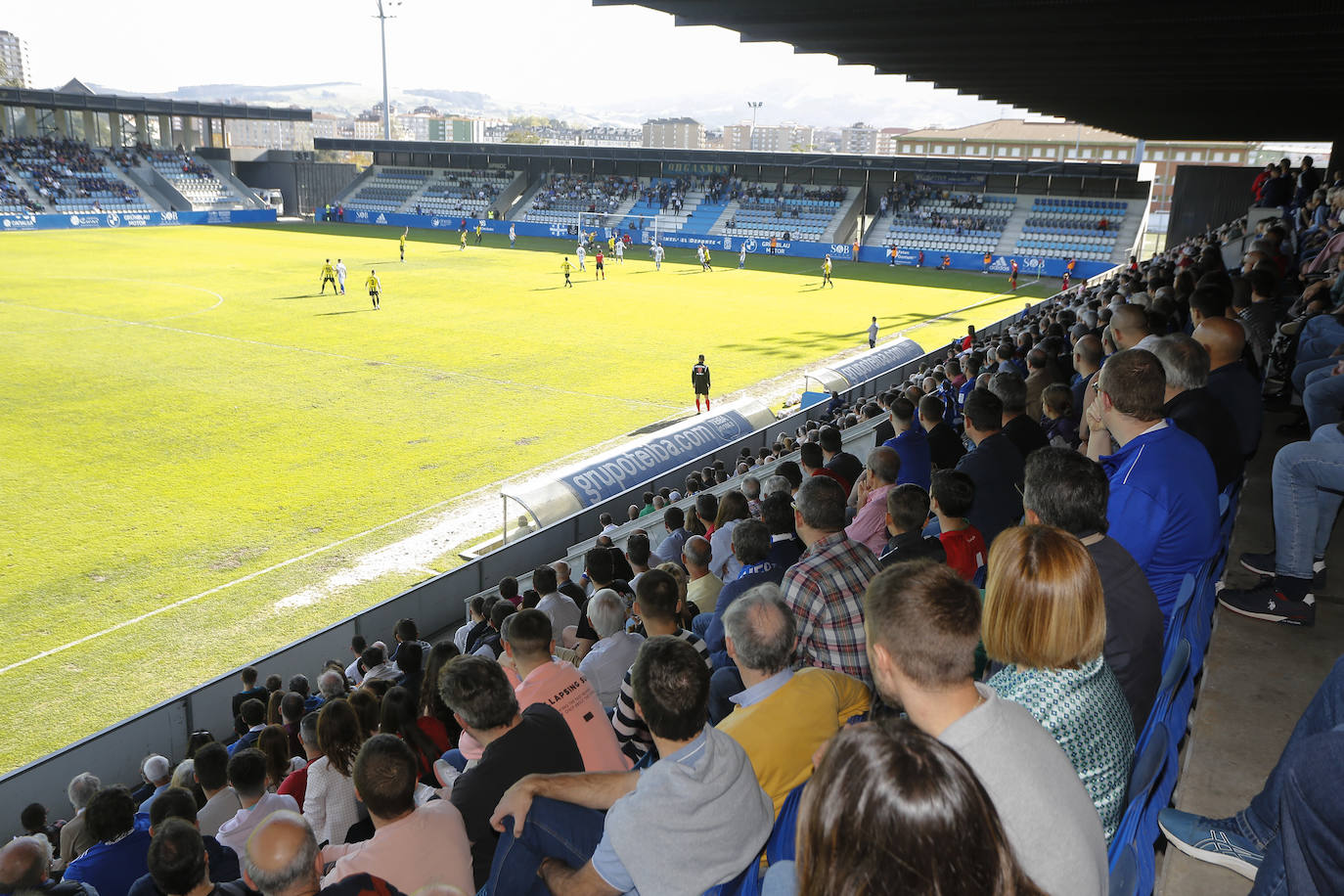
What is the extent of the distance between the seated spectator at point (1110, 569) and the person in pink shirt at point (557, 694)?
93.0 inches

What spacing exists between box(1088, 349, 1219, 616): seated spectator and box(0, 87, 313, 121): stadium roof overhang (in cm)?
8146

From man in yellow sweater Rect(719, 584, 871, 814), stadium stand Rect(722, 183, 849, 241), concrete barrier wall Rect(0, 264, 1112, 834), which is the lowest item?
concrete barrier wall Rect(0, 264, 1112, 834)

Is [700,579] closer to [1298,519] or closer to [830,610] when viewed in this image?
[830,610]

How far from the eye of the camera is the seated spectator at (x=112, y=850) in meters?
5.23

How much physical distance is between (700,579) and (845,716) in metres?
3.96

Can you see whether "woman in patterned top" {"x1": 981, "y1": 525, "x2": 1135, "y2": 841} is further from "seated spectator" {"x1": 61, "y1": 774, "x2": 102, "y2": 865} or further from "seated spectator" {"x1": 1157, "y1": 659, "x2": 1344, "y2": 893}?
"seated spectator" {"x1": 61, "y1": 774, "x2": 102, "y2": 865}

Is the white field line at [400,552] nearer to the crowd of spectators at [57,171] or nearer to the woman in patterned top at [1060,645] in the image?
the woman in patterned top at [1060,645]

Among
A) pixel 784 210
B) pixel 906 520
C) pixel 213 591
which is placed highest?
pixel 784 210

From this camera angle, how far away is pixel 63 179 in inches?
2638

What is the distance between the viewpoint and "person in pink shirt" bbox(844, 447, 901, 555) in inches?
307

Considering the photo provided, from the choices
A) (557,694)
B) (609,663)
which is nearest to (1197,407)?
(609,663)

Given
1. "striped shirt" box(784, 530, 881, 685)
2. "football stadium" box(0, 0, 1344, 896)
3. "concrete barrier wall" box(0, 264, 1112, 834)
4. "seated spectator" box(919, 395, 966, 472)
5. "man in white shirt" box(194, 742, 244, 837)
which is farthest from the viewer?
"seated spectator" box(919, 395, 966, 472)

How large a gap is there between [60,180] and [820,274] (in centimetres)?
5359

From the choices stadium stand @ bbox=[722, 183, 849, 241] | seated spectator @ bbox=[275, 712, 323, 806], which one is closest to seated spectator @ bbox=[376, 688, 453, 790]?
seated spectator @ bbox=[275, 712, 323, 806]
